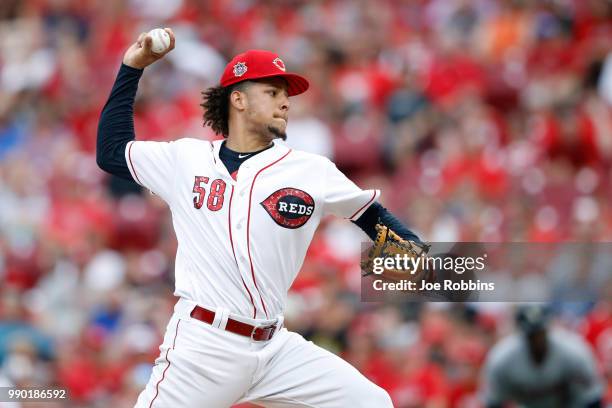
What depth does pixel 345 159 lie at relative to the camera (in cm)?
1004

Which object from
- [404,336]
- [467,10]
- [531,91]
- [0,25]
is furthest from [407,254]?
[0,25]

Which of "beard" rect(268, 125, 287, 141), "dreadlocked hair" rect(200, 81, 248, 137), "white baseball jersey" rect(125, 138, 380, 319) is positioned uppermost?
"dreadlocked hair" rect(200, 81, 248, 137)

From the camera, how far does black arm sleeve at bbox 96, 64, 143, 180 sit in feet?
15.5

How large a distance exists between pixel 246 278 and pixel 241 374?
1.22ft

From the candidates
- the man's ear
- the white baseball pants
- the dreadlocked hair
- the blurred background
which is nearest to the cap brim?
the man's ear

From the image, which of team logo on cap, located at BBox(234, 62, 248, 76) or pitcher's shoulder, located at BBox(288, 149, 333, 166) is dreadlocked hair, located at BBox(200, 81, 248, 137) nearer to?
team logo on cap, located at BBox(234, 62, 248, 76)

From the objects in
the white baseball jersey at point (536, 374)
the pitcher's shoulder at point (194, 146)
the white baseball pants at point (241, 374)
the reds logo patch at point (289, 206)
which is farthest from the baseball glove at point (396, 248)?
the white baseball jersey at point (536, 374)

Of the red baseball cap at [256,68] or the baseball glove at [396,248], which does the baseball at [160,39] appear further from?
the baseball glove at [396,248]

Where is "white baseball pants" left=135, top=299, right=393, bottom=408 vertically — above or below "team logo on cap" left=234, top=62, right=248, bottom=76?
below

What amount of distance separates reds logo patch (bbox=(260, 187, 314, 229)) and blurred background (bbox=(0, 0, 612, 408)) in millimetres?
2753

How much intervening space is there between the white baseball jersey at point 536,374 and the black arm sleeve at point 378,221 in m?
2.77

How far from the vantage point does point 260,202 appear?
4.47 metres

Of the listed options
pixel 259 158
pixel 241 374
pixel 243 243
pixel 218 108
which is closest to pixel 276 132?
pixel 259 158

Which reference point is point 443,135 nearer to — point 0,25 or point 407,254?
point 407,254
